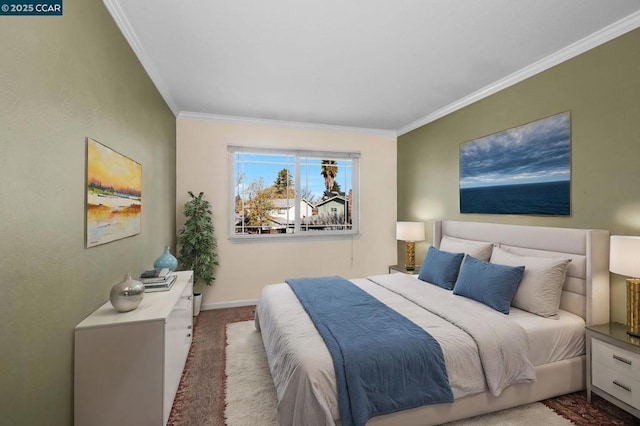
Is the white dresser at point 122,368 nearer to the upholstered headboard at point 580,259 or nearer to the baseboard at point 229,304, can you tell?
the baseboard at point 229,304

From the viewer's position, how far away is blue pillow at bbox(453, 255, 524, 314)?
2.47 meters

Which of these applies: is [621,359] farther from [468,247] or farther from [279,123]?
[279,123]

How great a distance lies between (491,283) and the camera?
255 cm

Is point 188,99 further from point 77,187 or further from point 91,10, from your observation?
point 77,187

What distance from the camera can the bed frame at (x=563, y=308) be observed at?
6.18 feet

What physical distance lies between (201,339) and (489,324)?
9.28 ft

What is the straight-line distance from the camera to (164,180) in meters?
3.55

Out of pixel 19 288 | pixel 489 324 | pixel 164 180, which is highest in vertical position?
pixel 164 180

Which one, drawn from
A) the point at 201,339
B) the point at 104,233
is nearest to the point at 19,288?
the point at 104,233

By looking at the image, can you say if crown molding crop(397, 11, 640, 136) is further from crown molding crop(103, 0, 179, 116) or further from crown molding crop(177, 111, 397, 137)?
crown molding crop(103, 0, 179, 116)

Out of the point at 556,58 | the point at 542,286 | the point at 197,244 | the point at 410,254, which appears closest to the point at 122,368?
the point at 197,244

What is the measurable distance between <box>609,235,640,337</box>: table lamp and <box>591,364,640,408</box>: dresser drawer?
30 centimetres

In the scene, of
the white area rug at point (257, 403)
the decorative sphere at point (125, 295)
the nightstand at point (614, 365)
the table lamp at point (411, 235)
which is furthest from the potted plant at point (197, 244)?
the nightstand at point (614, 365)

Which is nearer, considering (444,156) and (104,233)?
(104,233)
